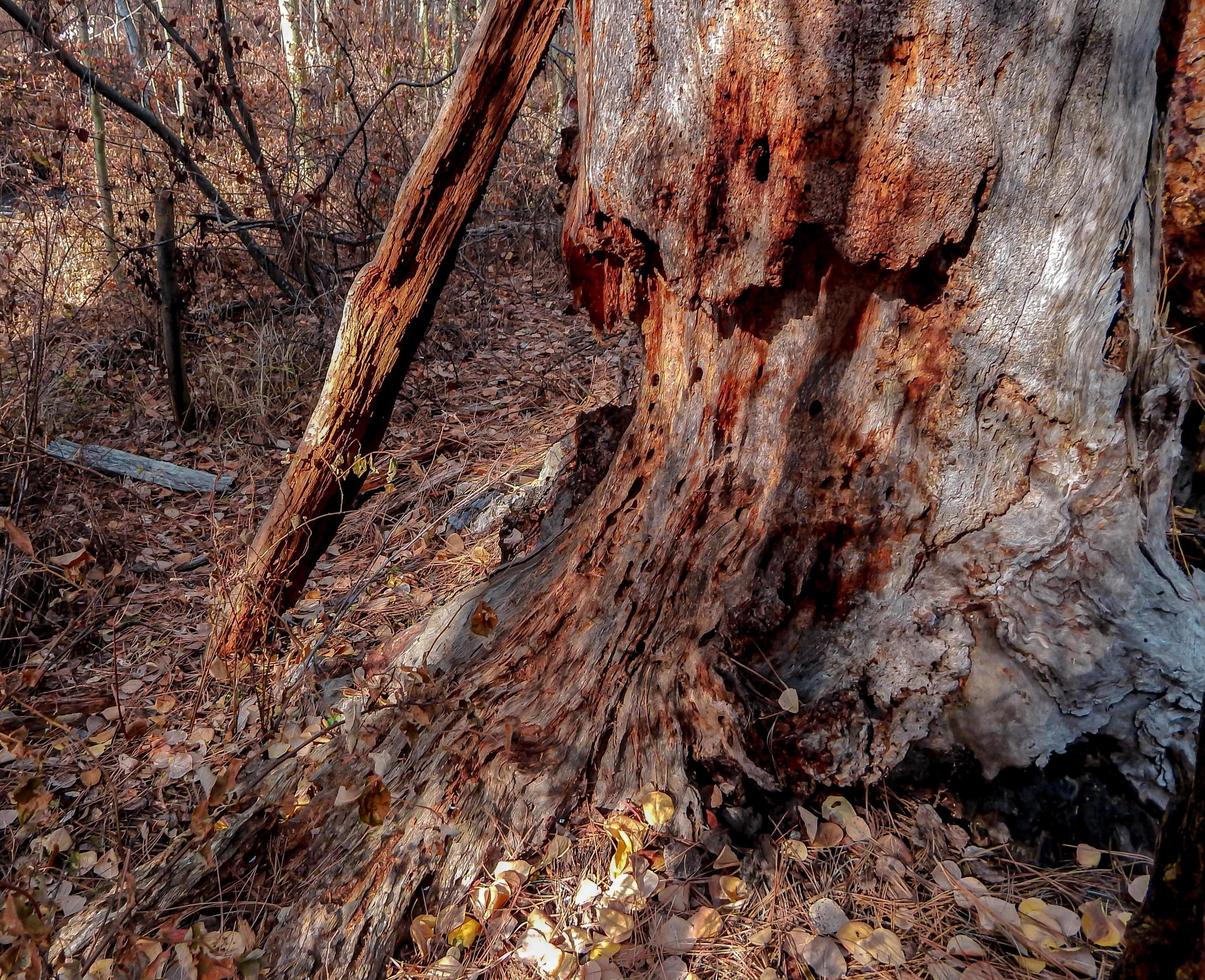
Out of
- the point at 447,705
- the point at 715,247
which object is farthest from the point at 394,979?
the point at 715,247

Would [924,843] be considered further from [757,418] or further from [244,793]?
[244,793]

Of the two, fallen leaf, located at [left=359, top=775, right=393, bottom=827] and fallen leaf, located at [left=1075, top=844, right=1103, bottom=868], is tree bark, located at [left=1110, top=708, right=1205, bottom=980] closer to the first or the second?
fallen leaf, located at [left=1075, top=844, right=1103, bottom=868]

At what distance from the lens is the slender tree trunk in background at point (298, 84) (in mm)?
6246

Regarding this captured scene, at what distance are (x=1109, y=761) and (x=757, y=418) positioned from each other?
118cm

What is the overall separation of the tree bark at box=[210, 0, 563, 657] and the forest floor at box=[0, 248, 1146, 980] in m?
0.16

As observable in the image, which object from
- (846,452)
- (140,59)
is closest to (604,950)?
(846,452)

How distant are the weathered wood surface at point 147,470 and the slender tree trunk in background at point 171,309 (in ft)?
1.65

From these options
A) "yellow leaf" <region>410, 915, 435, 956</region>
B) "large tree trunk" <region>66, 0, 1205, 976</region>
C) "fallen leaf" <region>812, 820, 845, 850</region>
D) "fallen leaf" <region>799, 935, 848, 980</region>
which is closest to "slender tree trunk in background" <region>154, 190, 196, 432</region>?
"large tree trunk" <region>66, 0, 1205, 976</region>

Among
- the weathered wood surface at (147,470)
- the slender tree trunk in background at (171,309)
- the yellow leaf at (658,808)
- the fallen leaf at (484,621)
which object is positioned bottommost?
the yellow leaf at (658,808)

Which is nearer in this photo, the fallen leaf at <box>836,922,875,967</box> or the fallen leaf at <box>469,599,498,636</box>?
the fallen leaf at <box>836,922,875,967</box>

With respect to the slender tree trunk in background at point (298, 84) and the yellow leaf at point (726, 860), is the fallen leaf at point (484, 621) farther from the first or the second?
the slender tree trunk in background at point (298, 84)

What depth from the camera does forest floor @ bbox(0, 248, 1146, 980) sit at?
1.75 metres

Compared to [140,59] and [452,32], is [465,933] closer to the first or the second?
[140,59]

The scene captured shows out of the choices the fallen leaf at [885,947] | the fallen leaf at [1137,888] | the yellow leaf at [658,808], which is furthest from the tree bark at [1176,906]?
the yellow leaf at [658,808]
